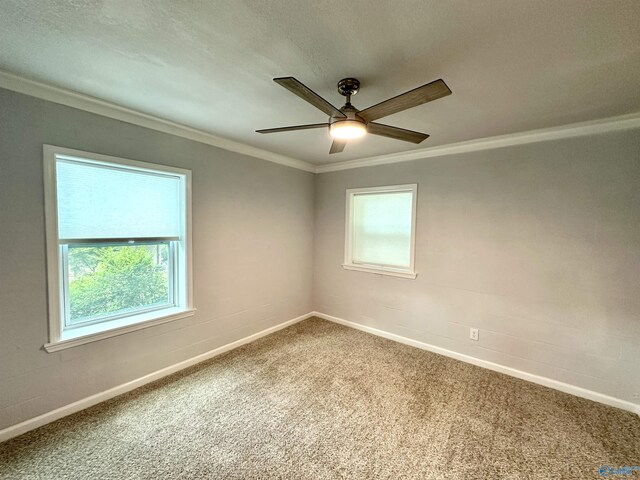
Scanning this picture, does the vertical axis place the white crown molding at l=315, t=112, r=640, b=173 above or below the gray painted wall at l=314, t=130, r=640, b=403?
above

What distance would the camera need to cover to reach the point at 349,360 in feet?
9.53

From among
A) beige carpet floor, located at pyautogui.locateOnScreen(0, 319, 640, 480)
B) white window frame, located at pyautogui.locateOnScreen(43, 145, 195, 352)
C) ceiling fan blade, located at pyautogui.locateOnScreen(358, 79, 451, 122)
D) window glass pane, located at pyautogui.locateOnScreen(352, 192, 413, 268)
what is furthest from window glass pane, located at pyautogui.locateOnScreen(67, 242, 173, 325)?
window glass pane, located at pyautogui.locateOnScreen(352, 192, 413, 268)

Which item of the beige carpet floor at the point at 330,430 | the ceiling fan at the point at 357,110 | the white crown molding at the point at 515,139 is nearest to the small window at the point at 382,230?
the white crown molding at the point at 515,139

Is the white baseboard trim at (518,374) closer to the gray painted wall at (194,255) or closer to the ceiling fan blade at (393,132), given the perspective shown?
the gray painted wall at (194,255)

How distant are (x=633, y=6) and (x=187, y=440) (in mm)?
3272

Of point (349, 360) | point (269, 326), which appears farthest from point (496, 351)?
point (269, 326)

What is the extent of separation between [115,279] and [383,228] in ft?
9.90

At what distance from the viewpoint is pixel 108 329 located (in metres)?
2.15

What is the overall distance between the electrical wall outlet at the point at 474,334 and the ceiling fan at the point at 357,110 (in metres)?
2.21

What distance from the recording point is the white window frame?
190 cm

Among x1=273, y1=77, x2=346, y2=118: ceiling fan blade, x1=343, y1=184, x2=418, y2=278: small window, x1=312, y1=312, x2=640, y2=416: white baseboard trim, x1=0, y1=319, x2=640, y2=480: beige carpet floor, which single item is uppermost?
x1=273, y1=77, x2=346, y2=118: ceiling fan blade

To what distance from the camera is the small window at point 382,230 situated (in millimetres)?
3374

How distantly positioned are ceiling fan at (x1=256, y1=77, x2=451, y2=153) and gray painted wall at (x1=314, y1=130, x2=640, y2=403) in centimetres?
143

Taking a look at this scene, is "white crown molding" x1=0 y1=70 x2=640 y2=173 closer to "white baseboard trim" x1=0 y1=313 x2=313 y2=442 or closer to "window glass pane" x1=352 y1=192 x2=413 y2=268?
"window glass pane" x1=352 y1=192 x2=413 y2=268
